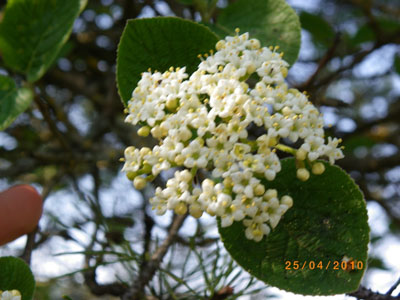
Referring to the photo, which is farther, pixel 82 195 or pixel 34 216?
pixel 82 195

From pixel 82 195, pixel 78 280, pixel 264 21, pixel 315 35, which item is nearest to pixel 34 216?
pixel 82 195

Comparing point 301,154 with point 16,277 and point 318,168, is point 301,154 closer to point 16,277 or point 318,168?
point 318,168

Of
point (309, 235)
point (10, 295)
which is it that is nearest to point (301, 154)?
point (309, 235)

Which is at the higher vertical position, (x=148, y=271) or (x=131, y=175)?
(x=131, y=175)

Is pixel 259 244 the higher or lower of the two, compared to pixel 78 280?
higher

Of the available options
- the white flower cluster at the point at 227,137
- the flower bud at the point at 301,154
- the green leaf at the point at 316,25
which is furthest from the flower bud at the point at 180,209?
the green leaf at the point at 316,25

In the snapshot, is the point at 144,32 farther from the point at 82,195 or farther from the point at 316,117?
the point at 82,195

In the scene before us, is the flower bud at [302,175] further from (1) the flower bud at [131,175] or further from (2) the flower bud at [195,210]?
(1) the flower bud at [131,175]
